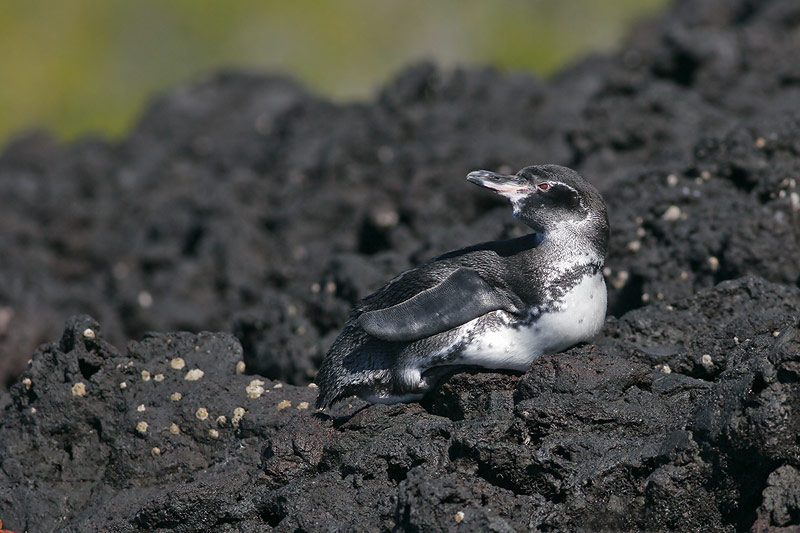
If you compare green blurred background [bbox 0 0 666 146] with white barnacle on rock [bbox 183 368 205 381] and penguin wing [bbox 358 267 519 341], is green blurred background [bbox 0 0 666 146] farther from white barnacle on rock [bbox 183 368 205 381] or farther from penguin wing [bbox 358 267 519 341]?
penguin wing [bbox 358 267 519 341]

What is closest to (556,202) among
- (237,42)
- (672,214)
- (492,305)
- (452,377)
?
(492,305)

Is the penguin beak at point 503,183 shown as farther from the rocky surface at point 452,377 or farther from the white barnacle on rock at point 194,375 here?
the white barnacle on rock at point 194,375

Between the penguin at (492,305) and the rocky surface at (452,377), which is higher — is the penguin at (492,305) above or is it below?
above

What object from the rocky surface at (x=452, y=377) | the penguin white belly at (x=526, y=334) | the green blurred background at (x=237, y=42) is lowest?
the green blurred background at (x=237, y=42)

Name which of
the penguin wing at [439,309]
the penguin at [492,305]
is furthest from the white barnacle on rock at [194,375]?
the penguin wing at [439,309]

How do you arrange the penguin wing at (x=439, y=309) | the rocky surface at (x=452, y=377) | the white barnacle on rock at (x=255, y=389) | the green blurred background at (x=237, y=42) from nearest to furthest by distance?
the rocky surface at (x=452, y=377) < the penguin wing at (x=439, y=309) < the white barnacle on rock at (x=255, y=389) < the green blurred background at (x=237, y=42)

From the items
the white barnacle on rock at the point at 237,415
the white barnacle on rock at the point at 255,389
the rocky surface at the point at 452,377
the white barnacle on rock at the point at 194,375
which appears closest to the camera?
the rocky surface at the point at 452,377

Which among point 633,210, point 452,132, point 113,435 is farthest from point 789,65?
point 113,435

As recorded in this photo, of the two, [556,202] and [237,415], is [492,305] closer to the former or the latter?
[556,202]
